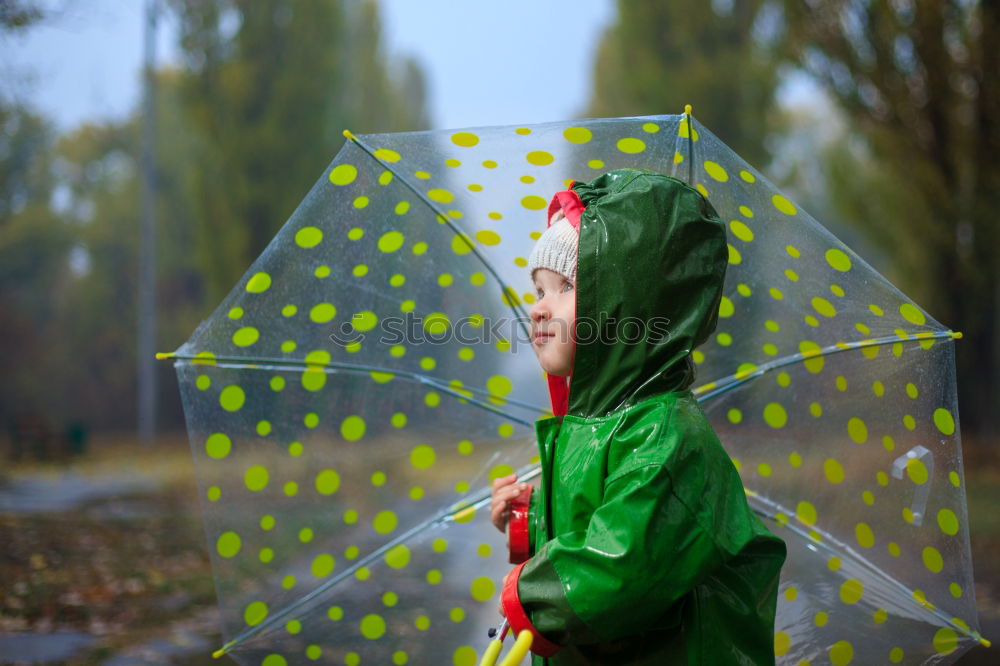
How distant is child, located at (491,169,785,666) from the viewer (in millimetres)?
1564

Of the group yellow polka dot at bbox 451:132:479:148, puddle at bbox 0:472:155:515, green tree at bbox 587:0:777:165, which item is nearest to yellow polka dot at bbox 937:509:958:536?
yellow polka dot at bbox 451:132:479:148

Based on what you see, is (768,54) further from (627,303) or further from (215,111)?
(627,303)

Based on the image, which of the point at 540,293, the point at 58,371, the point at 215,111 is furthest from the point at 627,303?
the point at 58,371

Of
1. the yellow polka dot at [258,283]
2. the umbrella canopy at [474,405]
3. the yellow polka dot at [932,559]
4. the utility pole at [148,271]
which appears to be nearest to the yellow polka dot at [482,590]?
the umbrella canopy at [474,405]

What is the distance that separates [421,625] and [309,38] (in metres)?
14.0

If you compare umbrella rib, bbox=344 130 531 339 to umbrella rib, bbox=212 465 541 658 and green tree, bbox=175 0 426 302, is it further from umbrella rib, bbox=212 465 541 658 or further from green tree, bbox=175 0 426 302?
green tree, bbox=175 0 426 302

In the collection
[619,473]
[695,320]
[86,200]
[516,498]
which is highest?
[86,200]

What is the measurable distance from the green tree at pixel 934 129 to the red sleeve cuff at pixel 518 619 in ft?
34.6

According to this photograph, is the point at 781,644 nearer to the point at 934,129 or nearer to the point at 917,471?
the point at 917,471

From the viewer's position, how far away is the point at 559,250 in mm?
1902

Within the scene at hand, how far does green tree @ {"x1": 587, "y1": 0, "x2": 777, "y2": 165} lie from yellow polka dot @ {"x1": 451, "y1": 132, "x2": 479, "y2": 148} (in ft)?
38.7

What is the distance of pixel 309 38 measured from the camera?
14977mm

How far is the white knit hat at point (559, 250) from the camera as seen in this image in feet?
6.19

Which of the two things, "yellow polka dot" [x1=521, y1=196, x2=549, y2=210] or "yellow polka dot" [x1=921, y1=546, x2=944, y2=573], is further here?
"yellow polka dot" [x1=521, y1=196, x2=549, y2=210]
